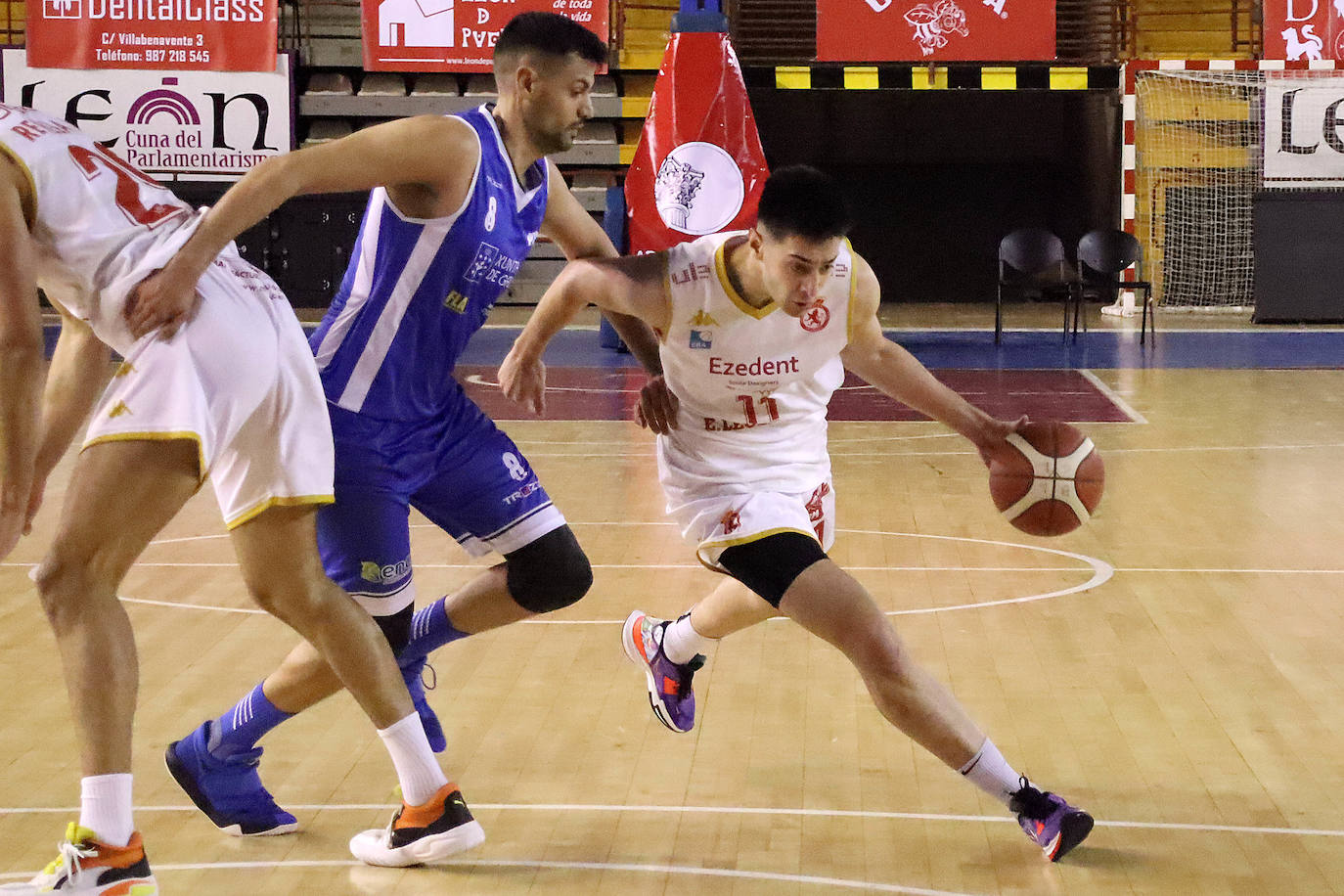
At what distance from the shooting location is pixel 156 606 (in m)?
5.27

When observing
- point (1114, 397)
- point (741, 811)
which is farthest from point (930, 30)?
point (741, 811)

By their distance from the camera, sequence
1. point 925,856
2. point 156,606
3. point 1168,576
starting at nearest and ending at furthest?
point 925,856 < point 156,606 < point 1168,576

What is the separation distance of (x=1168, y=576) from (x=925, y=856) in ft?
9.25

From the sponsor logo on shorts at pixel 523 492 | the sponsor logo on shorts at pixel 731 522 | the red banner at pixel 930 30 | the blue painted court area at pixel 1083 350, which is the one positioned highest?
the red banner at pixel 930 30

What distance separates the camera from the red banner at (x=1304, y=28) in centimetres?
1467

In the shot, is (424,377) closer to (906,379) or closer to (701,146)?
(906,379)

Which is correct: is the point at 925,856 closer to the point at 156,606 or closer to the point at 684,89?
the point at 156,606

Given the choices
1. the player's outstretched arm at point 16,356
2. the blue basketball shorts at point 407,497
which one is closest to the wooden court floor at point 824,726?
the blue basketball shorts at point 407,497

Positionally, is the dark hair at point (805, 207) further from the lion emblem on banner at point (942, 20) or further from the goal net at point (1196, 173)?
the goal net at point (1196, 173)

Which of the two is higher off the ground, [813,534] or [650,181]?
[650,181]

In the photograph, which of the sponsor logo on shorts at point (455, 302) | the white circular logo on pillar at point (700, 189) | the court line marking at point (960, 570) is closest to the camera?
the sponsor logo on shorts at point (455, 302)

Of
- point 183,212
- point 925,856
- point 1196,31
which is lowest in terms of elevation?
point 925,856

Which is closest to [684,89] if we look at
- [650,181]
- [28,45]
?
[650,181]

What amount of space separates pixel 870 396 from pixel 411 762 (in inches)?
320
